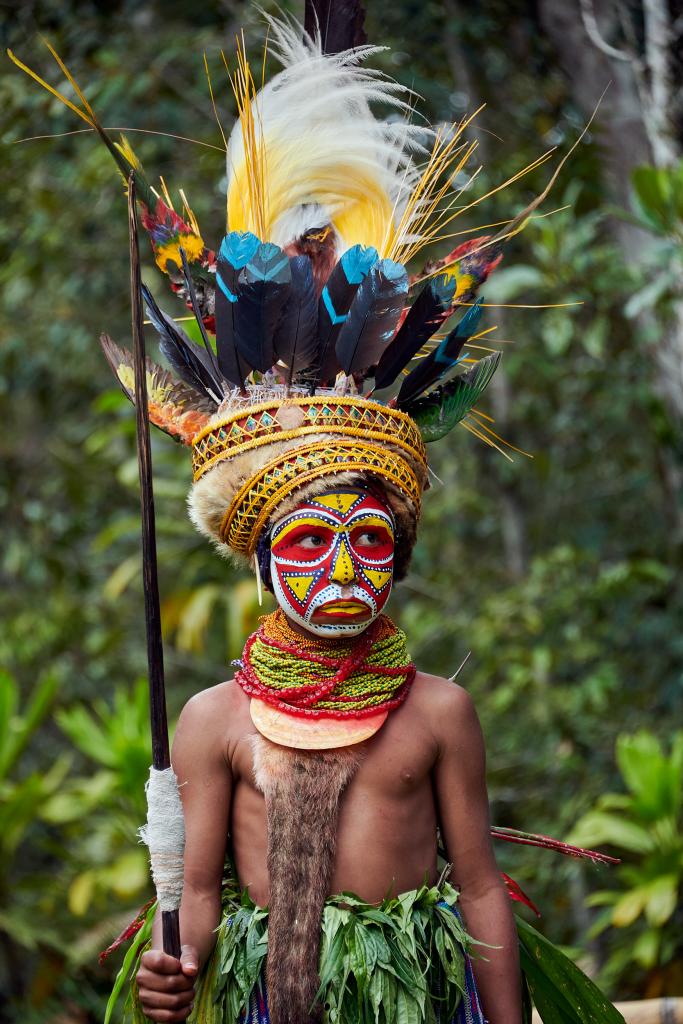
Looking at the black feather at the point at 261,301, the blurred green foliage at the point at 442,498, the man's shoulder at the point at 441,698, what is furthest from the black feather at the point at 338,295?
the blurred green foliage at the point at 442,498

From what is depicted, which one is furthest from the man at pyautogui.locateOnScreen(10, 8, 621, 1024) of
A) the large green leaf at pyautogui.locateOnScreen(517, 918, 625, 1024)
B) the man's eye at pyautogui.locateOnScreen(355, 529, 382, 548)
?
the large green leaf at pyautogui.locateOnScreen(517, 918, 625, 1024)

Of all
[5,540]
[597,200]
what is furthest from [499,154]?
[5,540]

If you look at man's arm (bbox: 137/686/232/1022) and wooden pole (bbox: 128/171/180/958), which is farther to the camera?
man's arm (bbox: 137/686/232/1022)

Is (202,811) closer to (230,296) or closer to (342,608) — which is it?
(342,608)

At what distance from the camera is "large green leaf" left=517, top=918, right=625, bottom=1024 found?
2795 millimetres

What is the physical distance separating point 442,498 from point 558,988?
4679 mm

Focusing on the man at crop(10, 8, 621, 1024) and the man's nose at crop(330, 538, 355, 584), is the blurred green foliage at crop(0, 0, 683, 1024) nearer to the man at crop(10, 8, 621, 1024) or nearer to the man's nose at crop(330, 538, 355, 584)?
the man at crop(10, 8, 621, 1024)

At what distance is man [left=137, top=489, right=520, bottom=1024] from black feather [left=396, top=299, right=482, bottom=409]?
0.31 m

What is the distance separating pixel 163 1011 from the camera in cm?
224

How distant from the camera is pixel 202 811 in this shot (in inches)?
99.7

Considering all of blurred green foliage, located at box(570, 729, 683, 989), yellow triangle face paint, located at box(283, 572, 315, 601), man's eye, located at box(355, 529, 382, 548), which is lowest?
blurred green foliage, located at box(570, 729, 683, 989)

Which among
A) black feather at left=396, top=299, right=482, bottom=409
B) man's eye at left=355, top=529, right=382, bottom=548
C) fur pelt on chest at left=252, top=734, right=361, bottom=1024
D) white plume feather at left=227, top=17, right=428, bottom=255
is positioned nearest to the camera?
fur pelt on chest at left=252, top=734, right=361, bottom=1024

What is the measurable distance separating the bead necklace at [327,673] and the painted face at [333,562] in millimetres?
75

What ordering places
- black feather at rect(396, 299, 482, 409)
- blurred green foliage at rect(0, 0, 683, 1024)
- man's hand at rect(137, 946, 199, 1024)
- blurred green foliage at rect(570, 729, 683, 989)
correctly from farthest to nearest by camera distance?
blurred green foliage at rect(0, 0, 683, 1024)
blurred green foliage at rect(570, 729, 683, 989)
black feather at rect(396, 299, 482, 409)
man's hand at rect(137, 946, 199, 1024)
